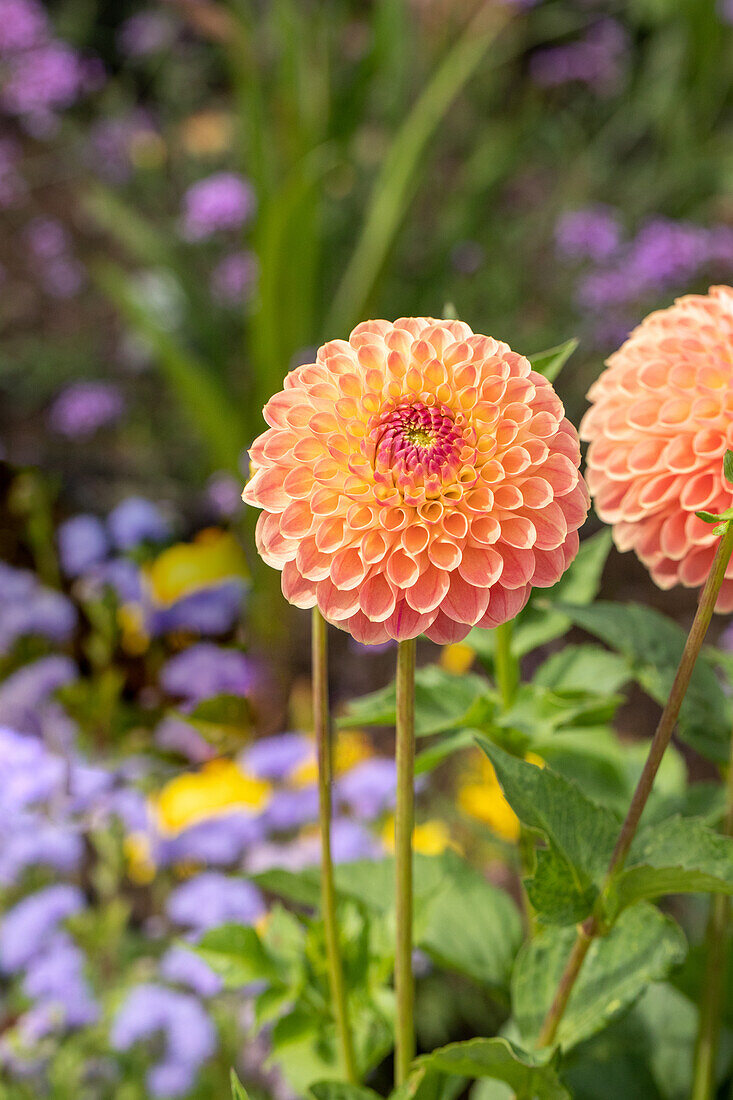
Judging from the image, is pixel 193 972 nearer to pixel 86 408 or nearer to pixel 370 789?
pixel 370 789

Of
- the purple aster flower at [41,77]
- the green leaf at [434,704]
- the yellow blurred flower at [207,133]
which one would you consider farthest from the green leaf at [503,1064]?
the yellow blurred flower at [207,133]

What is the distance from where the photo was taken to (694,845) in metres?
0.33

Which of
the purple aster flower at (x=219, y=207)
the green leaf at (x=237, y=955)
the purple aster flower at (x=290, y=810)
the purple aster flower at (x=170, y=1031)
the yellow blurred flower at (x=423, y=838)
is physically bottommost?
the yellow blurred flower at (x=423, y=838)

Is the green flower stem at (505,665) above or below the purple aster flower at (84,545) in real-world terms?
above

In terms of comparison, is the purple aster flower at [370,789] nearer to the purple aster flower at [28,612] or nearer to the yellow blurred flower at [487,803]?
the yellow blurred flower at [487,803]

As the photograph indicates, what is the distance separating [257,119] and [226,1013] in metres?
1.12

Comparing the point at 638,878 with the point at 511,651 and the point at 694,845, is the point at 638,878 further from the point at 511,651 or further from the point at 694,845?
the point at 511,651

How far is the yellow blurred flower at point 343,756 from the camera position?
0.89 meters

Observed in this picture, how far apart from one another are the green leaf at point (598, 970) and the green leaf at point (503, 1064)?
20 mm

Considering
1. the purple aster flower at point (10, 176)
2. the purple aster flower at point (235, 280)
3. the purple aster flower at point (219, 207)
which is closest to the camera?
the purple aster flower at point (219, 207)

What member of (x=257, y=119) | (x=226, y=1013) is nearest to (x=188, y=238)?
(x=257, y=119)

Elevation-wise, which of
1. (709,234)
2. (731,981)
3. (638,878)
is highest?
(638,878)

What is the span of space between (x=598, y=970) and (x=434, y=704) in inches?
5.5

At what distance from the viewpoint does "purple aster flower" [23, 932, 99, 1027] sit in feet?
2.06
